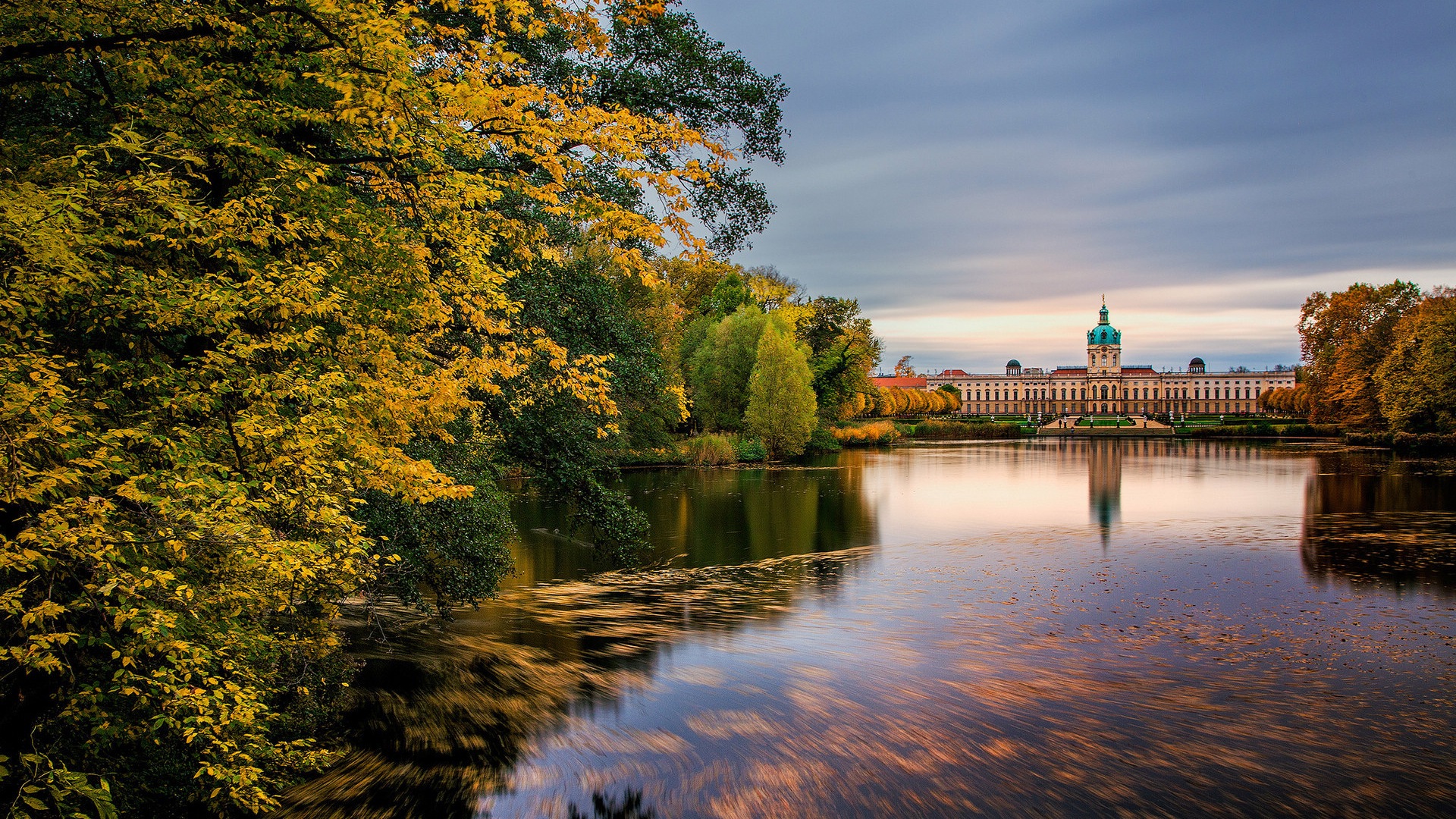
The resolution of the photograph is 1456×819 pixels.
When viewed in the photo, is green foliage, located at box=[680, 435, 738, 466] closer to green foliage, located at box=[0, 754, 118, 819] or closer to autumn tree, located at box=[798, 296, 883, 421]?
autumn tree, located at box=[798, 296, 883, 421]

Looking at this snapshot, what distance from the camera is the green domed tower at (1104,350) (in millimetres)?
178125

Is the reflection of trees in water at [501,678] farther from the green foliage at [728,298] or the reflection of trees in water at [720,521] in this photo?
the green foliage at [728,298]

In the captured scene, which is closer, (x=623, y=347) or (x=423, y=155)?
(x=423, y=155)

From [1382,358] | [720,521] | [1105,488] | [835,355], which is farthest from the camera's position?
[835,355]

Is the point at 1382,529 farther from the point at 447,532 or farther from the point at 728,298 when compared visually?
the point at 728,298

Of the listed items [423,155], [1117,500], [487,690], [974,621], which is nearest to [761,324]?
[1117,500]

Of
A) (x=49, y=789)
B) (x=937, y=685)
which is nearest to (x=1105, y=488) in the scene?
(x=937, y=685)

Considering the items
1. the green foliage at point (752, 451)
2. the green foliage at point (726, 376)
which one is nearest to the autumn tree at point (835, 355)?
the green foliage at point (726, 376)

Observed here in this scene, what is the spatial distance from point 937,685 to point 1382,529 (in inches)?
675

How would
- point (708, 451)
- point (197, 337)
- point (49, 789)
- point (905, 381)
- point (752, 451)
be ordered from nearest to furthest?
point (49, 789)
point (197, 337)
point (708, 451)
point (752, 451)
point (905, 381)

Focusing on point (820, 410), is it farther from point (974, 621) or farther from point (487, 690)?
point (487, 690)

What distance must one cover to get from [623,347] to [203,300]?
23.3 ft

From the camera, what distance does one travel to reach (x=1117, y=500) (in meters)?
30.3

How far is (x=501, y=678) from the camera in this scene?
11016 mm
